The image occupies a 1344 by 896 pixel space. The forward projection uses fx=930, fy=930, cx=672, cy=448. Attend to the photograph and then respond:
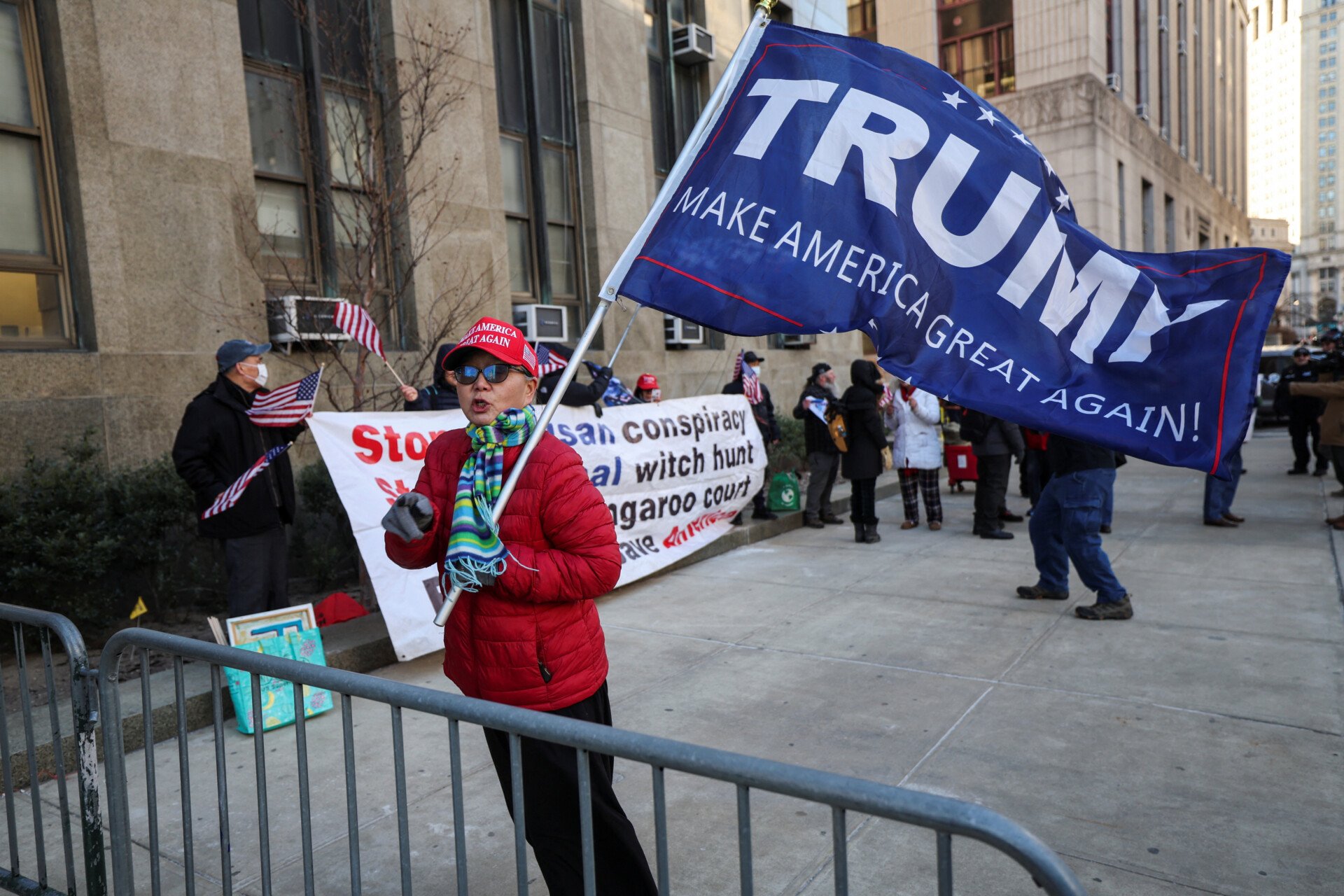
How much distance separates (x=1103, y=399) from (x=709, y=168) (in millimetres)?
1651

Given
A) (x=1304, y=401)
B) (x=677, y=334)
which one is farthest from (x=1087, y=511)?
(x=1304, y=401)

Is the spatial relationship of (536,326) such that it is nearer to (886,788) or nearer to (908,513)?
(908,513)

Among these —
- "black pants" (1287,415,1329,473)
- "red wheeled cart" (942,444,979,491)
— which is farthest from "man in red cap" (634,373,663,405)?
"black pants" (1287,415,1329,473)

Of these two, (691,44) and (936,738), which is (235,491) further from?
(691,44)

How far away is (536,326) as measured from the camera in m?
11.3

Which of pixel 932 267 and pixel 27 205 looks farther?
pixel 27 205

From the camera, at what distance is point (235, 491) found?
518cm

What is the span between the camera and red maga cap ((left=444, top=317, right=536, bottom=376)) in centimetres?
270

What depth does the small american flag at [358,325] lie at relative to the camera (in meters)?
5.95

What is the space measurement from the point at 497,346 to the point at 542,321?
8931 millimetres

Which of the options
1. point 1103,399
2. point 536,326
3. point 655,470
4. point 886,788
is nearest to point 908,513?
point 655,470

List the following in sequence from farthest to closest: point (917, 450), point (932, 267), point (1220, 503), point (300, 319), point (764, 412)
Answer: point (764, 412) < point (917, 450) < point (1220, 503) < point (300, 319) < point (932, 267)

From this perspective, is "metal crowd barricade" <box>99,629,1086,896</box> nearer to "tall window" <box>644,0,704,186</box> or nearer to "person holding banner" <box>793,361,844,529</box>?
"person holding banner" <box>793,361,844,529</box>

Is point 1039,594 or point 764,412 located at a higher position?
point 764,412
